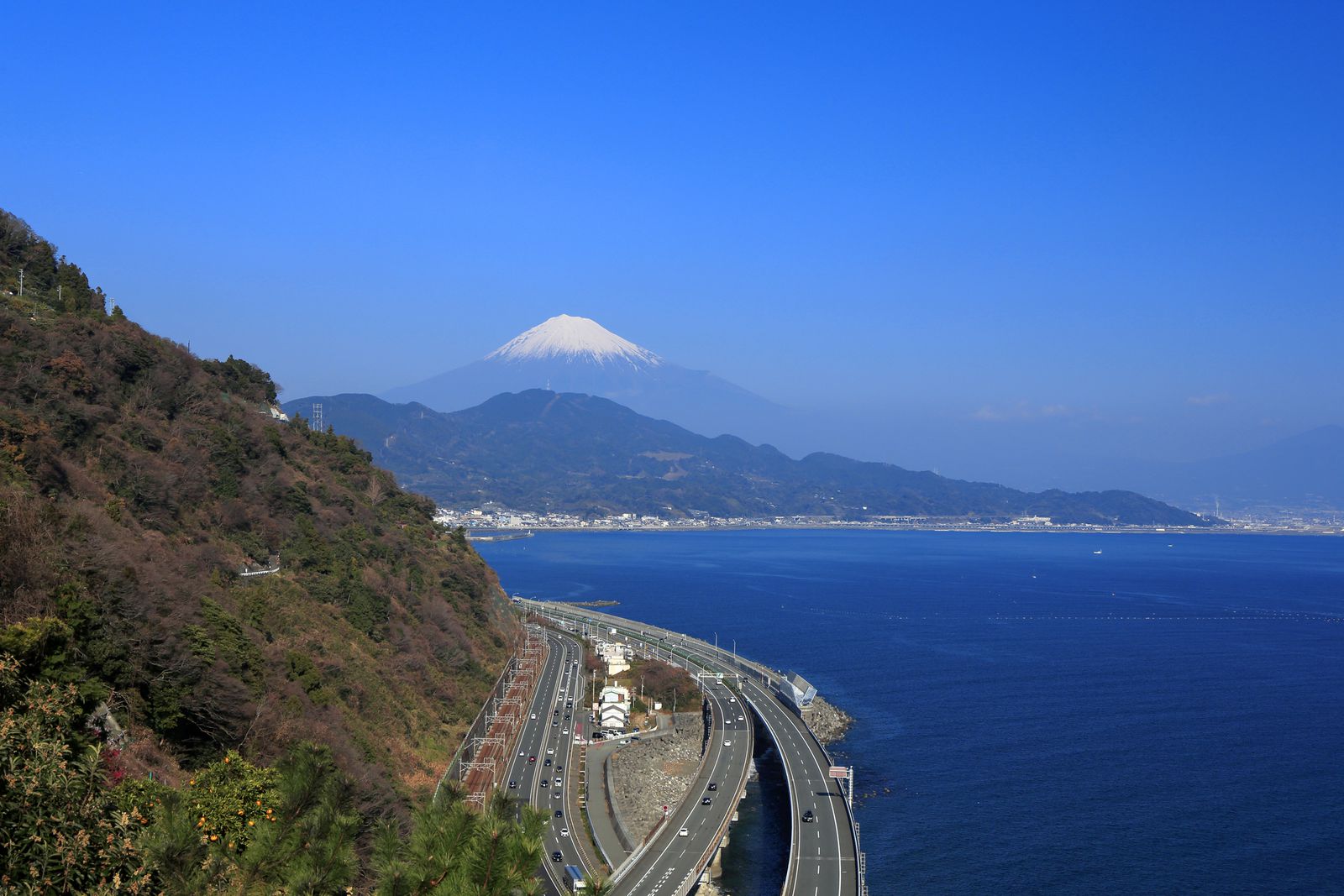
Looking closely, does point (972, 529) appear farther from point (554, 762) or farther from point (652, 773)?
point (554, 762)

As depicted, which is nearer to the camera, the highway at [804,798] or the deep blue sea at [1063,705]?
the highway at [804,798]

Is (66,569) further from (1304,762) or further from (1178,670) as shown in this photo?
(1178,670)


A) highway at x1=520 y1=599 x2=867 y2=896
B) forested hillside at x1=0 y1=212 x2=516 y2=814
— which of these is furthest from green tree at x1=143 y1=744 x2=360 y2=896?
highway at x1=520 y1=599 x2=867 y2=896

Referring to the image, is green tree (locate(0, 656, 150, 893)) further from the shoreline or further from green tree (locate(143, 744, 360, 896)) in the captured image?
the shoreline

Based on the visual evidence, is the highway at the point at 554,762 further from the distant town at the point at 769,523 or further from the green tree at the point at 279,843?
the distant town at the point at 769,523

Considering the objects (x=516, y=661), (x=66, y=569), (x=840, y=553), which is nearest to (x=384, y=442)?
(x=840, y=553)

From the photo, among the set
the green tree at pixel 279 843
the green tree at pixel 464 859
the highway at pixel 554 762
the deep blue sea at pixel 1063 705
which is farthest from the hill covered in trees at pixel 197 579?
the deep blue sea at pixel 1063 705

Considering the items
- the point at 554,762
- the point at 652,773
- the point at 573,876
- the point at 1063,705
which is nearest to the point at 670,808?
the point at 652,773
